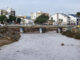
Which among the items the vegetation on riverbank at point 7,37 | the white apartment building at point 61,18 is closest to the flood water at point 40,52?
the vegetation on riverbank at point 7,37

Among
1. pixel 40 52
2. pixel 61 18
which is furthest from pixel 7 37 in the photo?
pixel 61 18

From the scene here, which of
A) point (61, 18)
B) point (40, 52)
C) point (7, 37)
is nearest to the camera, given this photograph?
point (40, 52)

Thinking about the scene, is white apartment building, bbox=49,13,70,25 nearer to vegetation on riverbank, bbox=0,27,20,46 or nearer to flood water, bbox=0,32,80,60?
vegetation on riverbank, bbox=0,27,20,46

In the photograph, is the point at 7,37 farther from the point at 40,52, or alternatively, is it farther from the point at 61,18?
the point at 61,18

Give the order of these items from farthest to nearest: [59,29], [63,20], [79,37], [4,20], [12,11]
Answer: [12,11] → [63,20] → [4,20] → [59,29] → [79,37]

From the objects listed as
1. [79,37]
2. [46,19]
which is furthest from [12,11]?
[79,37]

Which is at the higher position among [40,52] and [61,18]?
[61,18]

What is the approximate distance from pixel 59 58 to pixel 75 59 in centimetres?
136

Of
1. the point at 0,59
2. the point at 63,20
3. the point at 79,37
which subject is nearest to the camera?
the point at 0,59

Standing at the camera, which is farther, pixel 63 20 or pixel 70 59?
pixel 63 20

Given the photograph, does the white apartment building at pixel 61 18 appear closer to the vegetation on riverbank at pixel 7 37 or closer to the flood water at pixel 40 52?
the vegetation on riverbank at pixel 7 37

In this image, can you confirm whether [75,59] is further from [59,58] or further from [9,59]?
[9,59]

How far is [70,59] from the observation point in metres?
20.1

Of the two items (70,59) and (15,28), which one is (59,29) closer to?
(15,28)
